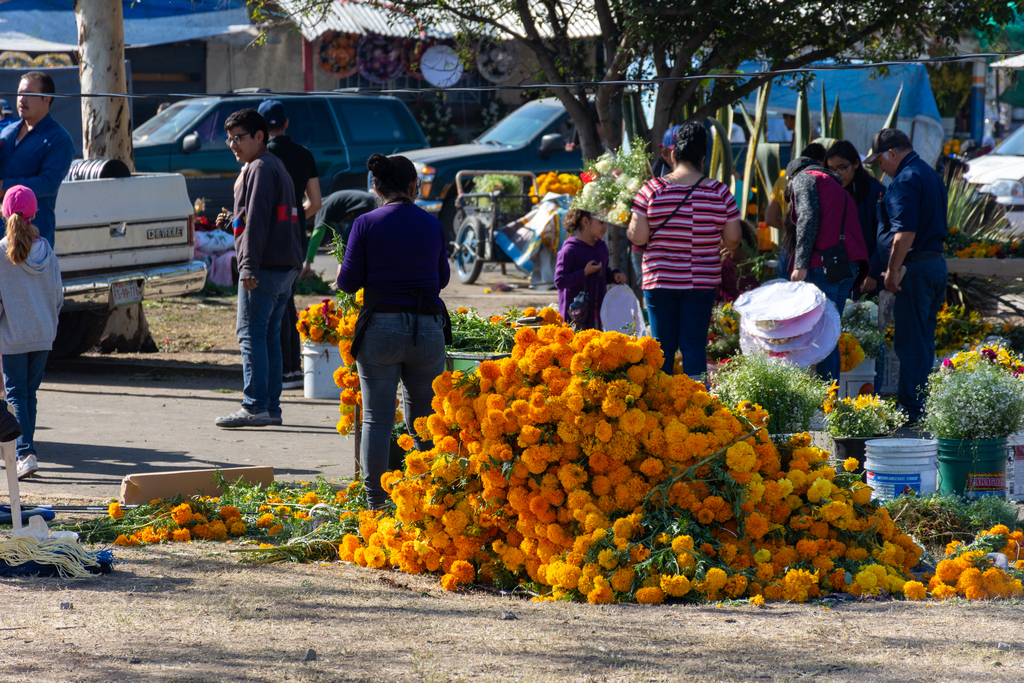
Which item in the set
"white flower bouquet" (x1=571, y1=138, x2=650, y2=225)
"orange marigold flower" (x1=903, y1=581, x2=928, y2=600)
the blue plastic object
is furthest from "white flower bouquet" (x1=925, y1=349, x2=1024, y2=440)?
the blue plastic object

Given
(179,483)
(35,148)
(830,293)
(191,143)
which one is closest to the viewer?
(179,483)

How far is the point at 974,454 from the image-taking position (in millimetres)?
5250

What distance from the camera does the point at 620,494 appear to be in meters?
4.19

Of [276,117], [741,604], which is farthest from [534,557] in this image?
[276,117]

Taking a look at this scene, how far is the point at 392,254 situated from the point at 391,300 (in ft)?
0.66

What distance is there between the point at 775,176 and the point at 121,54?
6.04m

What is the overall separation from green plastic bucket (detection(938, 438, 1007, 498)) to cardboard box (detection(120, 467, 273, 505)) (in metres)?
3.30

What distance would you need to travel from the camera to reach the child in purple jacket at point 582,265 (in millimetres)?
7496

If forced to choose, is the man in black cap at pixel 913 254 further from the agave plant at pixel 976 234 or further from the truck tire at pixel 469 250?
the truck tire at pixel 469 250

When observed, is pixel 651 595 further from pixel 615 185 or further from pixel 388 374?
pixel 615 185

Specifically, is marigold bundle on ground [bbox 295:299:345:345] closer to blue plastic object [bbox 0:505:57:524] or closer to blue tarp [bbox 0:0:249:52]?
blue plastic object [bbox 0:505:57:524]

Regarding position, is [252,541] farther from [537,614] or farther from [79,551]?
[537,614]

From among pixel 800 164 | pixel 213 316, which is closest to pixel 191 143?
pixel 213 316

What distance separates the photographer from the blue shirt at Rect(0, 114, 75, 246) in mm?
7098
